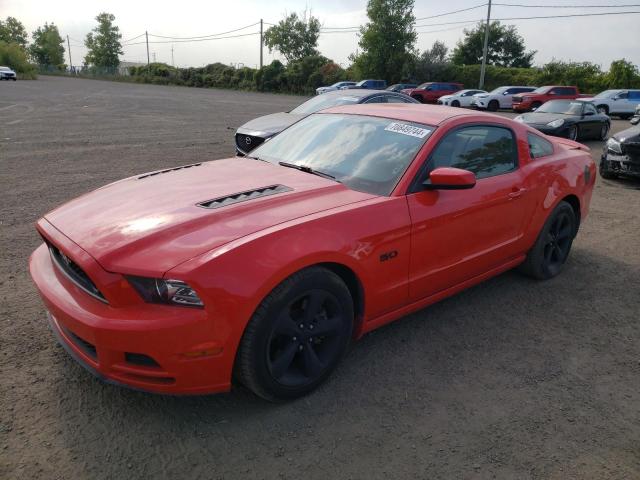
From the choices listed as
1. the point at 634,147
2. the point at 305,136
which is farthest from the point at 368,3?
the point at 305,136

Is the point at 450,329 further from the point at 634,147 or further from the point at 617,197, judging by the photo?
the point at 634,147

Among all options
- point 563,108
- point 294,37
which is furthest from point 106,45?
point 563,108

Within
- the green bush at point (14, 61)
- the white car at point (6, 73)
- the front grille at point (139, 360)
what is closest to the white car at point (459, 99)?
the front grille at point (139, 360)

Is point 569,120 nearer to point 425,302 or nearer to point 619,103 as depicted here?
point 425,302

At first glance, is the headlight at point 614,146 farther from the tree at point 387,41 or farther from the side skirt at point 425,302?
the tree at point 387,41

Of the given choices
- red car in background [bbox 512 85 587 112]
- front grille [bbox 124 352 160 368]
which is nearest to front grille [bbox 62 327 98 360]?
front grille [bbox 124 352 160 368]

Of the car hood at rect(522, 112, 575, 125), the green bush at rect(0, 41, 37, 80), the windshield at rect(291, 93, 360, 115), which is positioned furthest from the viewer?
the green bush at rect(0, 41, 37, 80)

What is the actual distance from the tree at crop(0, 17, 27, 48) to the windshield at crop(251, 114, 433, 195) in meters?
126

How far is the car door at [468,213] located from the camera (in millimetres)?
3176

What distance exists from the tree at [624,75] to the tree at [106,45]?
92060 mm

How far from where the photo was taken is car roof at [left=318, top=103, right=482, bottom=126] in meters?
3.59

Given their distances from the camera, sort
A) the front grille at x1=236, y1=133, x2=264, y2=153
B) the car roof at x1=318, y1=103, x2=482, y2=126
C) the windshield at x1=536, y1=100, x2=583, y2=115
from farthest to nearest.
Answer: the windshield at x1=536, y1=100, x2=583, y2=115
the front grille at x1=236, y1=133, x2=264, y2=153
the car roof at x1=318, y1=103, x2=482, y2=126

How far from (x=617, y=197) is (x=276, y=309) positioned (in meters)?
7.36

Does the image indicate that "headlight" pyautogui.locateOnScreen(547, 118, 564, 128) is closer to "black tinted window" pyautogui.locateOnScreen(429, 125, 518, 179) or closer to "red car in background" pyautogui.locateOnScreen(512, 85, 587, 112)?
"black tinted window" pyautogui.locateOnScreen(429, 125, 518, 179)
